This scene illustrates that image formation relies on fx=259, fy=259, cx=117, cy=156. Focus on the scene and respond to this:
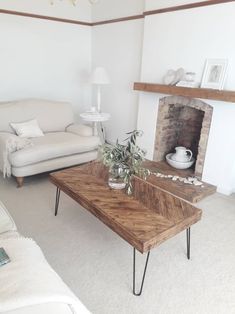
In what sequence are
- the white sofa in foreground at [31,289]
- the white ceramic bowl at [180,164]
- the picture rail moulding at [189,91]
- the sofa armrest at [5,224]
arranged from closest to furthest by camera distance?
the white sofa in foreground at [31,289]
the sofa armrest at [5,224]
the picture rail moulding at [189,91]
the white ceramic bowl at [180,164]

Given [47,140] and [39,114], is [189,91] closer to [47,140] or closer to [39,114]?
[47,140]

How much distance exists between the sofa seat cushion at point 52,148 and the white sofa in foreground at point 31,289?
178 centimetres

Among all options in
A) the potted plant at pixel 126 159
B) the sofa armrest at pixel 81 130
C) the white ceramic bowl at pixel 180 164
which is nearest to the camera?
the potted plant at pixel 126 159

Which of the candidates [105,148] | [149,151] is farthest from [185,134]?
[105,148]

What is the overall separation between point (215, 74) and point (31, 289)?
283 cm

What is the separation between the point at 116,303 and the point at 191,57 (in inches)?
111

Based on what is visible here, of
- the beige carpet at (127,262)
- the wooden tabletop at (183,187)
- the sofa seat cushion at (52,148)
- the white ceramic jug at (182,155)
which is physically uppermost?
the sofa seat cushion at (52,148)

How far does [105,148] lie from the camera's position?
6.95 ft

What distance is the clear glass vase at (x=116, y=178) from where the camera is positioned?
211 centimetres

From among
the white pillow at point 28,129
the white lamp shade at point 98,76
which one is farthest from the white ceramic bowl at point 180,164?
the white pillow at point 28,129

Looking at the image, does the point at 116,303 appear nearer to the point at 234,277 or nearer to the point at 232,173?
the point at 234,277

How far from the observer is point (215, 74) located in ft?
9.71

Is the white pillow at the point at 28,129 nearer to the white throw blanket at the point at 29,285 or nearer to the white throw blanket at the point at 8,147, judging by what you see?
the white throw blanket at the point at 8,147

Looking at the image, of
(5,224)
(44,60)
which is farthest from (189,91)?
(44,60)
